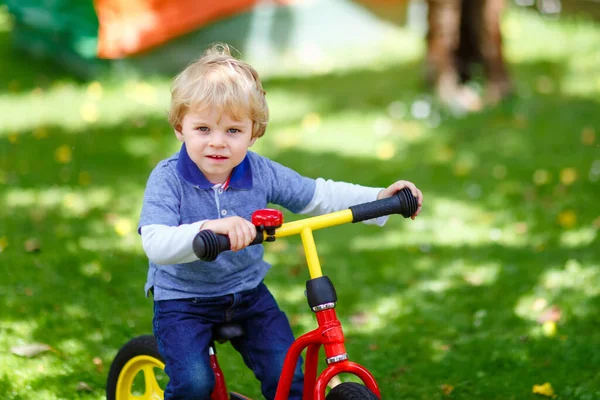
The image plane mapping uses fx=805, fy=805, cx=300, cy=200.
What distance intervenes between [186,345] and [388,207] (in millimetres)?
827

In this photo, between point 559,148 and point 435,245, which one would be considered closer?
point 435,245

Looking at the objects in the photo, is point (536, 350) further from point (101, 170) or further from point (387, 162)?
point (101, 170)

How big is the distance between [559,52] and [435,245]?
554 centimetres

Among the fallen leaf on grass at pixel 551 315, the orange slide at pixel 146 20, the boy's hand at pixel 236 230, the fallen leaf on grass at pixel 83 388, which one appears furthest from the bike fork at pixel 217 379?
the orange slide at pixel 146 20

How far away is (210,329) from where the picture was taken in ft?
9.24

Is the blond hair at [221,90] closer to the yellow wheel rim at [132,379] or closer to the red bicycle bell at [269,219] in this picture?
the red bicycle bell at [269,219]

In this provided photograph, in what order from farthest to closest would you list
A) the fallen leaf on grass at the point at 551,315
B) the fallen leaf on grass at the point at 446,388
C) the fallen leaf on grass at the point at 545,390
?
1. the fallen leaf on grass at the point at 551,315
2. the fallen leaf on grass at the point at 446,388
3. the fallen leaf on grass at the point at 545,390

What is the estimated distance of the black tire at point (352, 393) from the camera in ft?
7.66

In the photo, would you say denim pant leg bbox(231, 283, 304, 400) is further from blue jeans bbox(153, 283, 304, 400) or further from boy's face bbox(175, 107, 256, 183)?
boy's face bbox(175, 107, 256, 183)

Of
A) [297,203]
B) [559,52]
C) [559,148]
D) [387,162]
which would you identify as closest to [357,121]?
[387,162]

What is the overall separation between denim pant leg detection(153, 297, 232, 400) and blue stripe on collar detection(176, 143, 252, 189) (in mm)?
401

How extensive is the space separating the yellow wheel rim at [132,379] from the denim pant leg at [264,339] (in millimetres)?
462

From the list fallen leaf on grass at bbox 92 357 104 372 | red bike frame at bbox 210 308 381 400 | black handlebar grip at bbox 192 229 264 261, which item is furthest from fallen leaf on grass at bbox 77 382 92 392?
black handlebar grip at bbox 192 229 264 261

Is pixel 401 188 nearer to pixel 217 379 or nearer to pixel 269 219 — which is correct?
pixel 269 219
